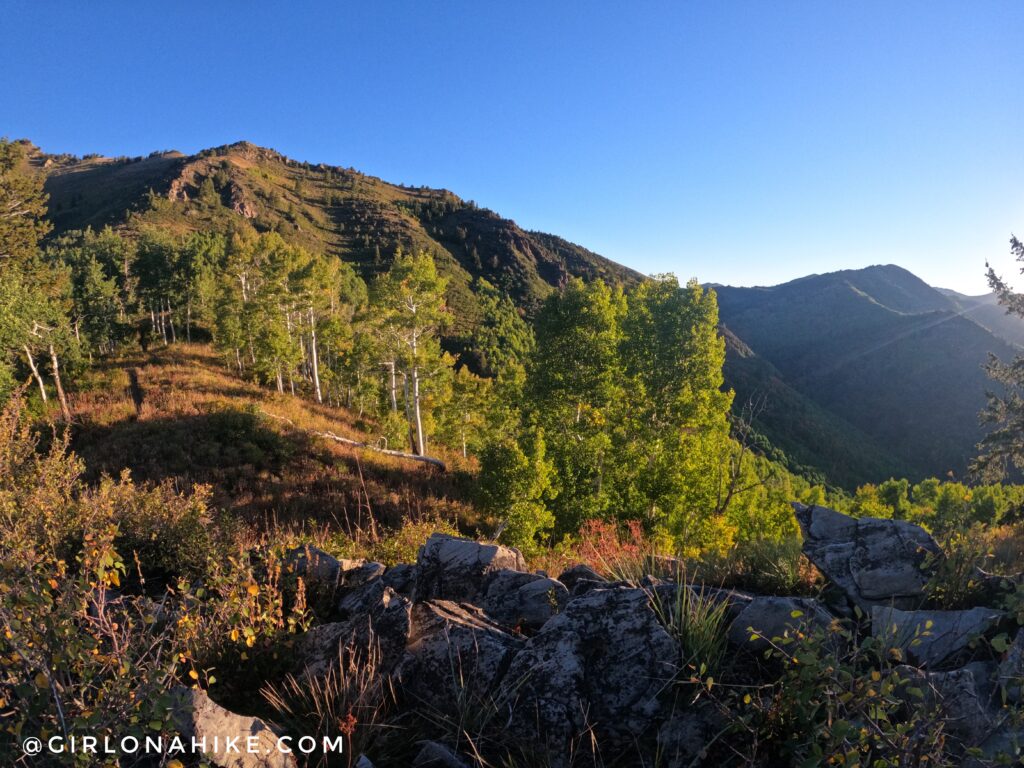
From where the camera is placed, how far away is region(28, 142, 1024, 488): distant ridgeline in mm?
110812

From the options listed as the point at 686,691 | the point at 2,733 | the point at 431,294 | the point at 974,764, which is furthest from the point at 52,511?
the point at 431,294

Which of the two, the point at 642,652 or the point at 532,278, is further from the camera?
the point at 532,278

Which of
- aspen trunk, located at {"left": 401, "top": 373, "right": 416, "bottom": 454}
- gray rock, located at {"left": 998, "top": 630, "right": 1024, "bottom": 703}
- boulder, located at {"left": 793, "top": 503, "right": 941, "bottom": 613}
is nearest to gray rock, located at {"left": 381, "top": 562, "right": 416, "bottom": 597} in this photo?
boulder, located at {"left": 793, "top": 503, "right": 941, "bottom": 613}

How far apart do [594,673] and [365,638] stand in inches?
71.4

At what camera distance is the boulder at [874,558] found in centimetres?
419

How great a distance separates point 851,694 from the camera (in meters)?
2.18

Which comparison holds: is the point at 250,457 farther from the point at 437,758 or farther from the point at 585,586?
the point at 437,758

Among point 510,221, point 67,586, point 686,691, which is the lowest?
point 686,691

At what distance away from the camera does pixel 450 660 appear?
353 cm

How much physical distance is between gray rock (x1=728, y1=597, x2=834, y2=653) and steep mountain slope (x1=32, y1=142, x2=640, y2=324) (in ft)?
331

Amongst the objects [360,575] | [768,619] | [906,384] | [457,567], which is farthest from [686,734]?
[906,384]

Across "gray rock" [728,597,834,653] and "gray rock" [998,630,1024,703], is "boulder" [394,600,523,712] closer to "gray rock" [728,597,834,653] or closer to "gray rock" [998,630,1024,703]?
"gray rock" [728,597,834,653]

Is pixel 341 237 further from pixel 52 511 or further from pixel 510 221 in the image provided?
pixel 52 511

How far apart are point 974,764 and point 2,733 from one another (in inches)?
202
